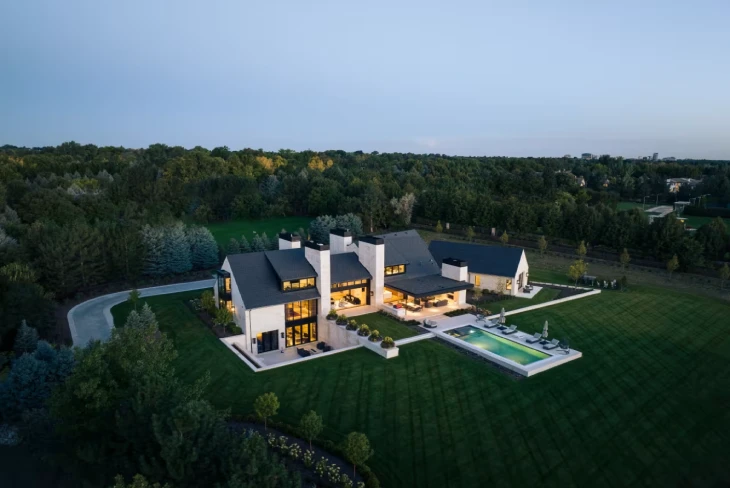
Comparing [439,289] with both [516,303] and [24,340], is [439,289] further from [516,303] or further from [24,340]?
[24,340]

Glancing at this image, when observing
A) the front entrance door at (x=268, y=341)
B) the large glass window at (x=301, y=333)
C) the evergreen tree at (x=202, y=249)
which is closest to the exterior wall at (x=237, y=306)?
the front entrance door at (x=268, y=341)

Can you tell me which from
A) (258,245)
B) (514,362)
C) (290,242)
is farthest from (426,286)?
(258,245)

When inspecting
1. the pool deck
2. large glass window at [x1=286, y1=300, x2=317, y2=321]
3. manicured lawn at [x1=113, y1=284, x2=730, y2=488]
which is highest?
large glass window at [x1=286, y1=300, x2=317, y2=321]

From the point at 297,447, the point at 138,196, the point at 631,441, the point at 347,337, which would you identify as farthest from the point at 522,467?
the point at 138,196

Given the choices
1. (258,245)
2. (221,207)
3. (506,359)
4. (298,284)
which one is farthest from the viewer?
(221,207)

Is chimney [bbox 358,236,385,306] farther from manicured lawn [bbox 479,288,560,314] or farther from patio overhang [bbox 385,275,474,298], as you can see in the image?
manicured lawn [bbox 479,288,560,314]

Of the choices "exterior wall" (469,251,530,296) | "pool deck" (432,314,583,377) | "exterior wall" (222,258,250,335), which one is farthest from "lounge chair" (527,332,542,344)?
"exterior wall" (222,258,250,335)
